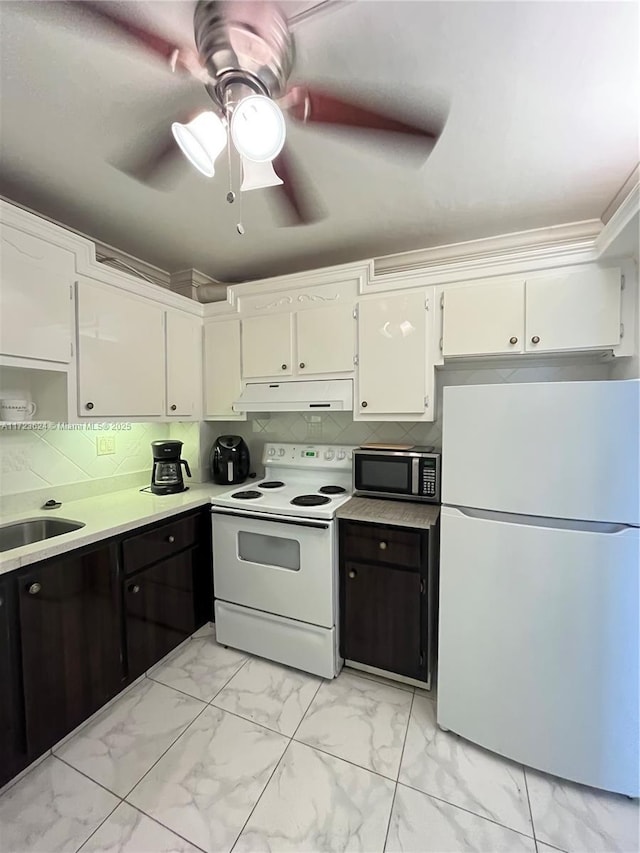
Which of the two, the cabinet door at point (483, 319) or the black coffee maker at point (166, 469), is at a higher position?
the cabinet door at point (483, 319)

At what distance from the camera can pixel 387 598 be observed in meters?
1.75

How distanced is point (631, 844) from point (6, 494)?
9.46 ft

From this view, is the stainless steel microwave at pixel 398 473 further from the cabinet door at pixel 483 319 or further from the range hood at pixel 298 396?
the cabinet door at pixel 483 319

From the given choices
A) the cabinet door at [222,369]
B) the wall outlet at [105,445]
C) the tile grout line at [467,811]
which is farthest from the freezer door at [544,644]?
the wall outlet at [105,445]

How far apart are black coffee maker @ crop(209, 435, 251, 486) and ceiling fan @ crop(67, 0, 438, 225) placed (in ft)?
5.46

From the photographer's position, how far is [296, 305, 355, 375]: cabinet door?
2.06m

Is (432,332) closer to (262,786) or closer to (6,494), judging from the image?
(262,786)

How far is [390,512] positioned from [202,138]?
1700 mm

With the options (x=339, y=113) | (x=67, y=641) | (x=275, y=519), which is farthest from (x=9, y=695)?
(x=339, y=113)

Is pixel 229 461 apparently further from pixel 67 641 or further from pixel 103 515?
pixel 67 641

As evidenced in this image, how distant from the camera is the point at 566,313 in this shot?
1661 mm

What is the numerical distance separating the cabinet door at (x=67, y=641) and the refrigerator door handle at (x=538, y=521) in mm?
1572

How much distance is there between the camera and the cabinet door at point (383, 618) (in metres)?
1.71

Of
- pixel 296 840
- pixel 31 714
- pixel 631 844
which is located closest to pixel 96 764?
pixel 31 714
